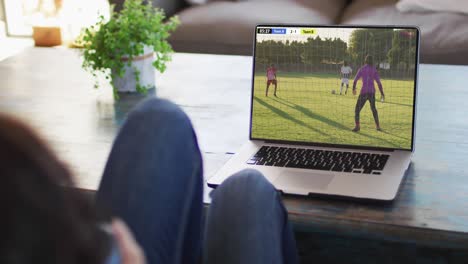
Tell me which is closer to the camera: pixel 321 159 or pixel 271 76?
pixel 321 159

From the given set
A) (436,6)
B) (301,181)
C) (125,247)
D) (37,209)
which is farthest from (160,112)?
(436,6)

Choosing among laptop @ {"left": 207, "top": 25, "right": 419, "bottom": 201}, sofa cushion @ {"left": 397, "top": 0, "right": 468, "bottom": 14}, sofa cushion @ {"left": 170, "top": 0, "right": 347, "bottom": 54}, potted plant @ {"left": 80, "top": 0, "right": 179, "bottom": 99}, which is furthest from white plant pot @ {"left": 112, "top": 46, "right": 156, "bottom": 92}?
sofa cushion @ {"left": 397, "top": 0, "right": 468, "bottom": 14}

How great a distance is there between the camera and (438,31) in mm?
2643

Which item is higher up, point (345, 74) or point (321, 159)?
point (345, 74)

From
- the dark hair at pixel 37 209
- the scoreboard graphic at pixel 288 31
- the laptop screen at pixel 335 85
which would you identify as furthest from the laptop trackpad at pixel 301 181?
the dark hair at pixel 37 209

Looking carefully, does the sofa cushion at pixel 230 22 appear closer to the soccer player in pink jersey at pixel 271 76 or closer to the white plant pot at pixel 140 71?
the white plant pot at pixel 140 71

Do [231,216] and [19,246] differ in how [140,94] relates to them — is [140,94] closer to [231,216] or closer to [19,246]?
[231,216]

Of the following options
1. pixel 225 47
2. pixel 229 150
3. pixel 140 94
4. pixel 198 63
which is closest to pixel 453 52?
pixel 225 47

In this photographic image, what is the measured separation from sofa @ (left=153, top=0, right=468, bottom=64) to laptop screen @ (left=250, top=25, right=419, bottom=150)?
1389 mm

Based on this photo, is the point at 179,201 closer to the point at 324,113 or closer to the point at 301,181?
the point at 301,181

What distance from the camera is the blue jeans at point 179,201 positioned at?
0.95 meters

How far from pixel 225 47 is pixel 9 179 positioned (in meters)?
2.45

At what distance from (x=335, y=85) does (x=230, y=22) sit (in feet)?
5.17

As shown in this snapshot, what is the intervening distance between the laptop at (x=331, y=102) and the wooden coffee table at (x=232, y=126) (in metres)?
0.06
